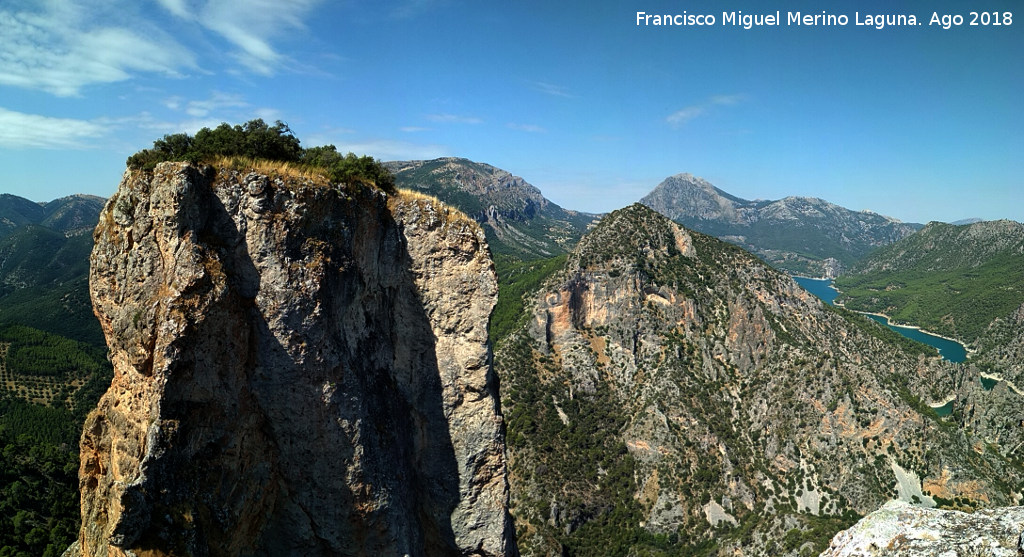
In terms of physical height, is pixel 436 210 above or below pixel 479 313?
above

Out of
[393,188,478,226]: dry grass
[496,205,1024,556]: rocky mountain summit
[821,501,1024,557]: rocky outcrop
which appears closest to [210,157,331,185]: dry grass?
[393,188,478,226]: dry grass

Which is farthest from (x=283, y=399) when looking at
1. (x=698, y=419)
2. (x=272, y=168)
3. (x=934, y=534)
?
(x=698, y=419)

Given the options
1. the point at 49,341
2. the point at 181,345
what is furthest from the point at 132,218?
the point at 49,341

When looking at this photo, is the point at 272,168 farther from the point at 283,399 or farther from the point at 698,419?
the point at 698,419

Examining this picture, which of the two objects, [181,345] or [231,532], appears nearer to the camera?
[181,345]

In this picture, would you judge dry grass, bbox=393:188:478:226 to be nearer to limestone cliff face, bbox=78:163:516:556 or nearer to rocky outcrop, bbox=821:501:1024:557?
limestone cliff face, bbox=78:163:516:556

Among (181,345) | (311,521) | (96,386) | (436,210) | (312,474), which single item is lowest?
(96,386)

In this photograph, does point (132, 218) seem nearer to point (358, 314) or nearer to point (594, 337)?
point (358, 314)
